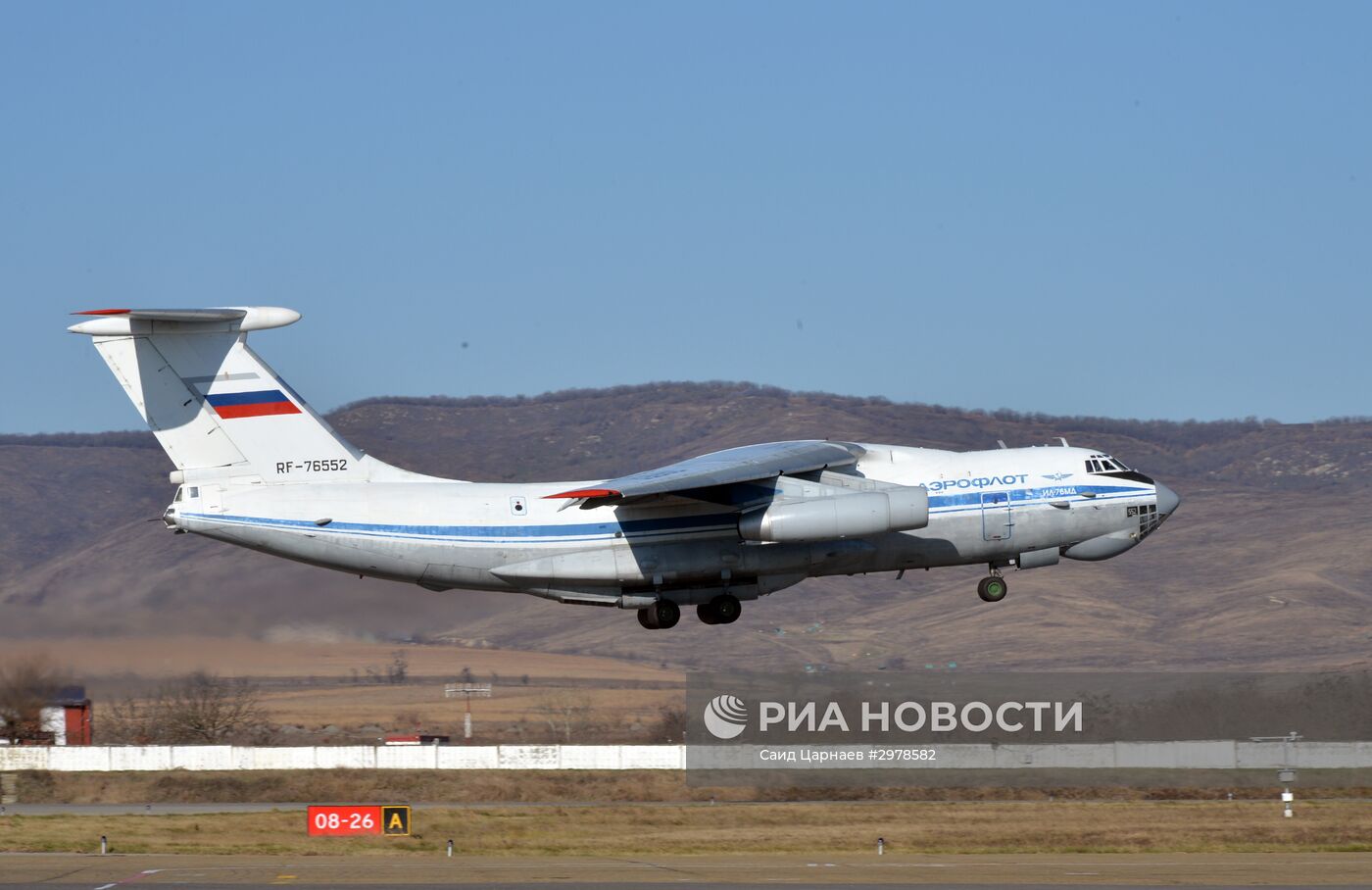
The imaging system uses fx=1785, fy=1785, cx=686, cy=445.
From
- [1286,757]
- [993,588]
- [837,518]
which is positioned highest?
[837,518]

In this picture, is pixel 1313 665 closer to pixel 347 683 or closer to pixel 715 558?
pixel 347 683

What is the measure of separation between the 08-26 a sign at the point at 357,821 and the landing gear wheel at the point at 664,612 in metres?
5.09

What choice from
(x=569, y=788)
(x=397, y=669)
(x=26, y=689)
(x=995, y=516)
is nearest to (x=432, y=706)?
(x=397, y=669)

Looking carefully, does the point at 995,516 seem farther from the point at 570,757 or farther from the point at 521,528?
the point at 570,757

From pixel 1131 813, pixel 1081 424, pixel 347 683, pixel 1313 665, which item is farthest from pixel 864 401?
pixel 1131 813

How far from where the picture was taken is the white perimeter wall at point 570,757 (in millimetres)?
33562

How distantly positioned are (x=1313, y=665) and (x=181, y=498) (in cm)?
6334

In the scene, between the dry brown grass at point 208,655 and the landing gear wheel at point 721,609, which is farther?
the dry brown grass at point 208,655

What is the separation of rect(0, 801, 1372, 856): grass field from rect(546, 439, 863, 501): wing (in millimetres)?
5623

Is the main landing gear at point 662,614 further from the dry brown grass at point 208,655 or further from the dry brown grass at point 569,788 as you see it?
the dry brown grass at point 208,655

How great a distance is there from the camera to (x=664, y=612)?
26.0m

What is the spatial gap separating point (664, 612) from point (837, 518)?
323 cm

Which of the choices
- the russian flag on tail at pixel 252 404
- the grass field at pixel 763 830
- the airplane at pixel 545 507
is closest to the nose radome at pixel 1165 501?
the airplane at pixel 545 507

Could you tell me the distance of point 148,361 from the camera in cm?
2553
